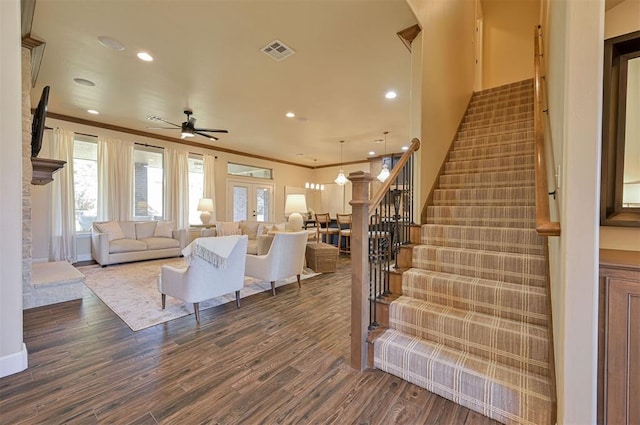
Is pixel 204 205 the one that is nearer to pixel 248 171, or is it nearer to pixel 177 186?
pixel 177 186

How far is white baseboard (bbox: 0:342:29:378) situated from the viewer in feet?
6.36

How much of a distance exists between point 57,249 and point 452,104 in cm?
745

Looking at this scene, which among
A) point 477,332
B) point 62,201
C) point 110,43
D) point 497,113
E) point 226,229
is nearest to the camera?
point 477,332

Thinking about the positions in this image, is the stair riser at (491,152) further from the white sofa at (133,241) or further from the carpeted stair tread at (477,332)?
the white sofa at (133,241)

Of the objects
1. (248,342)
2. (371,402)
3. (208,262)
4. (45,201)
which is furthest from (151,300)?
(45,201)

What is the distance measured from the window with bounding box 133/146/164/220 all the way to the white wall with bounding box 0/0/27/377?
5023 millimetres

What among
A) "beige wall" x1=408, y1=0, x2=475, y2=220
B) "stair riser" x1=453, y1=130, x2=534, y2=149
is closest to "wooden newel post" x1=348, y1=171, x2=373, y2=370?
"beige wall" x1=408, y1=0, x2=475, y2=220

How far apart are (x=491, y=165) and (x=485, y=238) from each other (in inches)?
53.3

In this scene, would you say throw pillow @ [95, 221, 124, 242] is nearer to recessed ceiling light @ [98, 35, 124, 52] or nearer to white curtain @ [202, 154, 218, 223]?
white curtain @ [202, 154, 218, 223]

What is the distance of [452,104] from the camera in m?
3.92

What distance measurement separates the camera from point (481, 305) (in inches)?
81.2

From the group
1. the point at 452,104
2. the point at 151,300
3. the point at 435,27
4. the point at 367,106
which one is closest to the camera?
the point at 435,27

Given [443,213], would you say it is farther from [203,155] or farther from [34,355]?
[203,155]

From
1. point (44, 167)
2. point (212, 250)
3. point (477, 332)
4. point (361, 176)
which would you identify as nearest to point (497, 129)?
point (361, 176)
